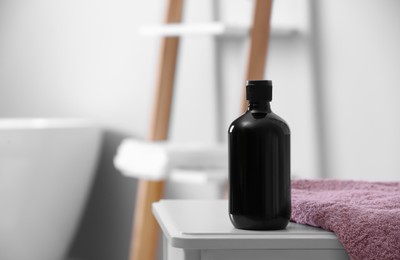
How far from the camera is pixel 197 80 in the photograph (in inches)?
98.3

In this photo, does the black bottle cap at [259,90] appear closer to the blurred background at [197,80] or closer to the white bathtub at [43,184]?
the blurred background at [197,80]

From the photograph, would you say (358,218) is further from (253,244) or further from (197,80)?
(197,80)

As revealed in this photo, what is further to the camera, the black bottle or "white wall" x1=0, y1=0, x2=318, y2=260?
"white wall" x1=0, y1=0, x2=318, y2=260

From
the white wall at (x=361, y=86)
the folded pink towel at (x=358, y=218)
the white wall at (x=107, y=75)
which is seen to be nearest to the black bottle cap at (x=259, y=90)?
the folded pink towel at (x=358, y=218)

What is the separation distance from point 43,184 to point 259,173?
175cm

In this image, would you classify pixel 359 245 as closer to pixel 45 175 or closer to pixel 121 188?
pixel 45 175

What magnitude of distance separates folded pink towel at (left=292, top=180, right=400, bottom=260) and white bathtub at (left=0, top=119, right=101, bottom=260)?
5.11ft

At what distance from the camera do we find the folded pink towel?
80 cm

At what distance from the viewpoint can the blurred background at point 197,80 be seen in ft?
6.11

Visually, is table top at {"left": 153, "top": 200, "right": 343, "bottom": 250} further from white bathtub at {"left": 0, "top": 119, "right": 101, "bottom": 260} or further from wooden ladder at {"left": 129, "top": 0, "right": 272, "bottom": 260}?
white bathtub at {"left": 0, "top": 119, "right": 101, "bottom": 260}

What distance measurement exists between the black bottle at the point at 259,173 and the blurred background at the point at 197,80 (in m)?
0.98

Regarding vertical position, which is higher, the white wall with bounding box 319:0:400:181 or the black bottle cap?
the white wall with bounding box 319:0:400:181

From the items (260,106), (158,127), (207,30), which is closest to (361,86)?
(207,30)

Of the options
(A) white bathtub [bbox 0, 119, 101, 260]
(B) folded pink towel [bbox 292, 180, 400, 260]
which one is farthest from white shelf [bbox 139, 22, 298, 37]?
(B) folded pink towel [bbox 292, 180, 400, 260]
